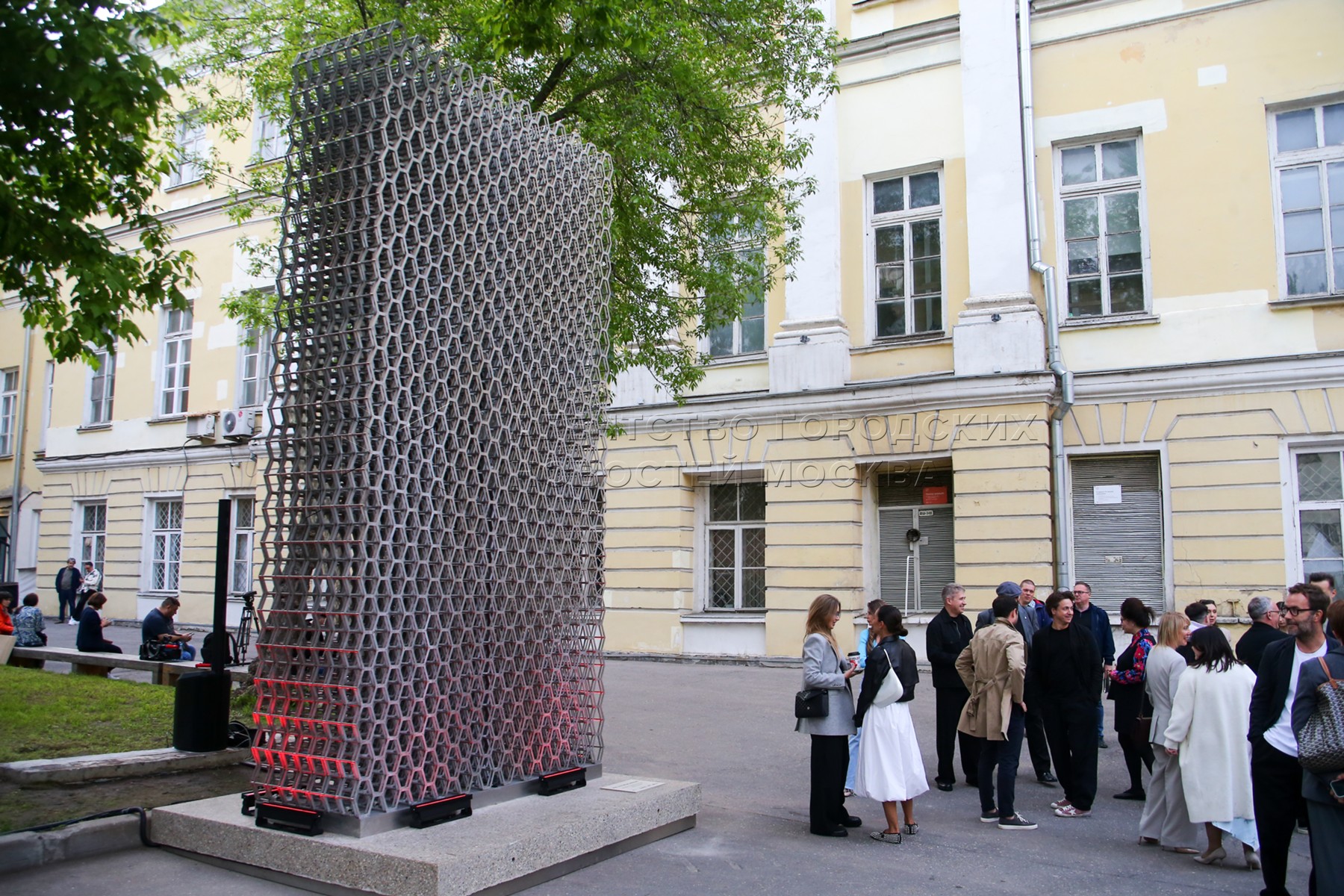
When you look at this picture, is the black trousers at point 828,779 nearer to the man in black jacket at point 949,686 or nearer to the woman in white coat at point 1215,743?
the man in black jacket at point 949,686

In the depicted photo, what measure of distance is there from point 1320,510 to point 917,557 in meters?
5.62

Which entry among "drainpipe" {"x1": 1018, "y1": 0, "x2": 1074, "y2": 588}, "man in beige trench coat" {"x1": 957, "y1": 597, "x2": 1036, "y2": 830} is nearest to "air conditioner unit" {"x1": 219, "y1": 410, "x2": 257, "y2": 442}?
"drainpipe" {"x1": 1018, "y1": 0, "x2": 1074, "y2": 588}

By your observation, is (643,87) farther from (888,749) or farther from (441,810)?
(441,810)

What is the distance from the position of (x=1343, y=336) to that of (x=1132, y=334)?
103 inches

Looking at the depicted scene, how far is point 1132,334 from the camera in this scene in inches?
611

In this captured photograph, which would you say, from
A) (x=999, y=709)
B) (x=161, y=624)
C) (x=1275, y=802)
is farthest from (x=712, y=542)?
(x=1275, y=802)

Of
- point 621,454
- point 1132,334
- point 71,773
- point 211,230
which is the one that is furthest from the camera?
point 211,230

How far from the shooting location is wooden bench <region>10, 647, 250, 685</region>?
13117mm

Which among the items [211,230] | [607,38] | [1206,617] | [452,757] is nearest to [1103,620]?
[1206,617]

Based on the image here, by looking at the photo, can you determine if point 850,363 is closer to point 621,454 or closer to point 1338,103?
point 621,454

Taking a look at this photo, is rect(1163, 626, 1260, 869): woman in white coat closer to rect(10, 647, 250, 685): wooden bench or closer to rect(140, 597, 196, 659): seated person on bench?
rect(10, 647, 250, 685): wooden bench

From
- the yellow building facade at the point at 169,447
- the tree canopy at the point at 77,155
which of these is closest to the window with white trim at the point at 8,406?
the yellow building facade at the point at 169,447

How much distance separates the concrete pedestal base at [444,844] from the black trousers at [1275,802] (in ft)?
11.8

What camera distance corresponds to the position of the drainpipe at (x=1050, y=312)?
15492 millimetres
